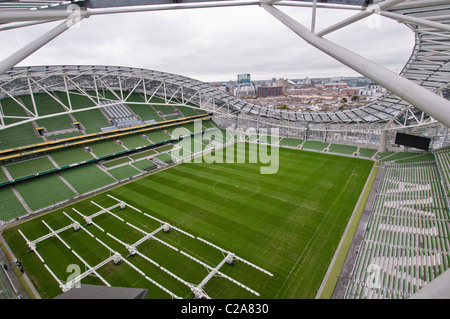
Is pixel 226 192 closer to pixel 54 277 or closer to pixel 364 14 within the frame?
pixel 54 277

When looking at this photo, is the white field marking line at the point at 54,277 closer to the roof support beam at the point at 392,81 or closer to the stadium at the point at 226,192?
the stadium at the point at 226,192

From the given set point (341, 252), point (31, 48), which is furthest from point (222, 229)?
point (31, 48)

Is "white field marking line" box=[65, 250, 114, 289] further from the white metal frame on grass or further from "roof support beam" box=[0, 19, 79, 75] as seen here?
"roof support beam" box=[0, 19, 79, 75]

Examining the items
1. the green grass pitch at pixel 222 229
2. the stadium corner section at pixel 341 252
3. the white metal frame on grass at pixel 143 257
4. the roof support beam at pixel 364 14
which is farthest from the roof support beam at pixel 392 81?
the stadium corner section at pixel 341 252

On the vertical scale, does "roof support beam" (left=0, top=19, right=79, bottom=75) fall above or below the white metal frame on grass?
above

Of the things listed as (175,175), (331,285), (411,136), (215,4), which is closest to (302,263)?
(331,285)

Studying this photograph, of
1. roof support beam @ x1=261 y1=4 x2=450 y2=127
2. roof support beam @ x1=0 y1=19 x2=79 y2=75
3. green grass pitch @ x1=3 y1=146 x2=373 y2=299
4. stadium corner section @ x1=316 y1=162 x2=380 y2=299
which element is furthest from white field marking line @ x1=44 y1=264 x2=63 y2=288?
roof support beam @ x1=261 y1=4 x2=450 y2=127
